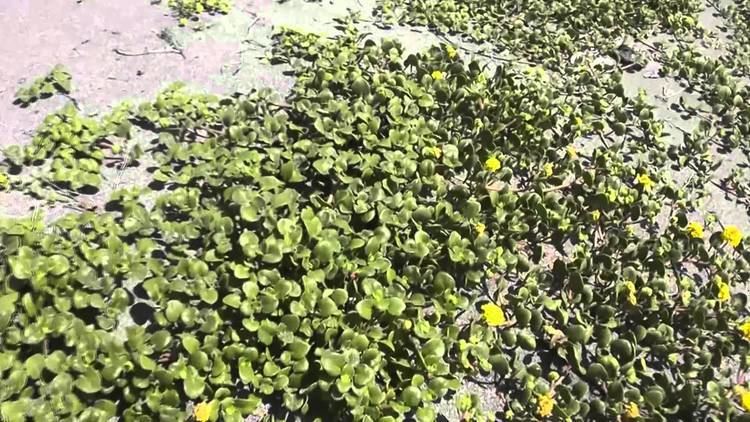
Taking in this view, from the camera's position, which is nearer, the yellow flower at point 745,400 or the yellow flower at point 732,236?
the yellow flower at point 745,400

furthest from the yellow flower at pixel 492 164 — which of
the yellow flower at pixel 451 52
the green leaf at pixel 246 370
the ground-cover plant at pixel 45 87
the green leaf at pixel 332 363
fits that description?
the ground-cover plant at pixel 45 87

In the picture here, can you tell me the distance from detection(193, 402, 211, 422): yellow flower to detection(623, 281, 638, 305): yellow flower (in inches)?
72.2

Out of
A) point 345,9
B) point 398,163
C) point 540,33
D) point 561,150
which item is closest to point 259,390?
point 398,163

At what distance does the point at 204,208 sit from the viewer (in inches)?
117

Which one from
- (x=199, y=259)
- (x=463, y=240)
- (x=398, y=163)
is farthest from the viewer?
(x=398, y=163)

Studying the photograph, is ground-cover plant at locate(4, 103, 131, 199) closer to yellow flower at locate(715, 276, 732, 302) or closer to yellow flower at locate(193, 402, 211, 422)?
yellow flower at locate(193, 402, 211, 422)

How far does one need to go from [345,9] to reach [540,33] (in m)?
1.37

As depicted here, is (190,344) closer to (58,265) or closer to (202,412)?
(202,412)

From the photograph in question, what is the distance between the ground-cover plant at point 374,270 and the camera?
239 centimetres

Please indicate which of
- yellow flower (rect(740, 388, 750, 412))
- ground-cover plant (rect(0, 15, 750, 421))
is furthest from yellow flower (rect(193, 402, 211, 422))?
yellow flower (rect(740, 388, 750, 412))

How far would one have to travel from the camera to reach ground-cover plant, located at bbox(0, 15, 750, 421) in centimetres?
239

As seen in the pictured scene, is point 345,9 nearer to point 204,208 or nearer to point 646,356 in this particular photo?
point 204,208

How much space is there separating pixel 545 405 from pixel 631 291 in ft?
2.46

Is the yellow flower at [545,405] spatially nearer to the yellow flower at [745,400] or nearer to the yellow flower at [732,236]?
the yellow flower at [745,400]
